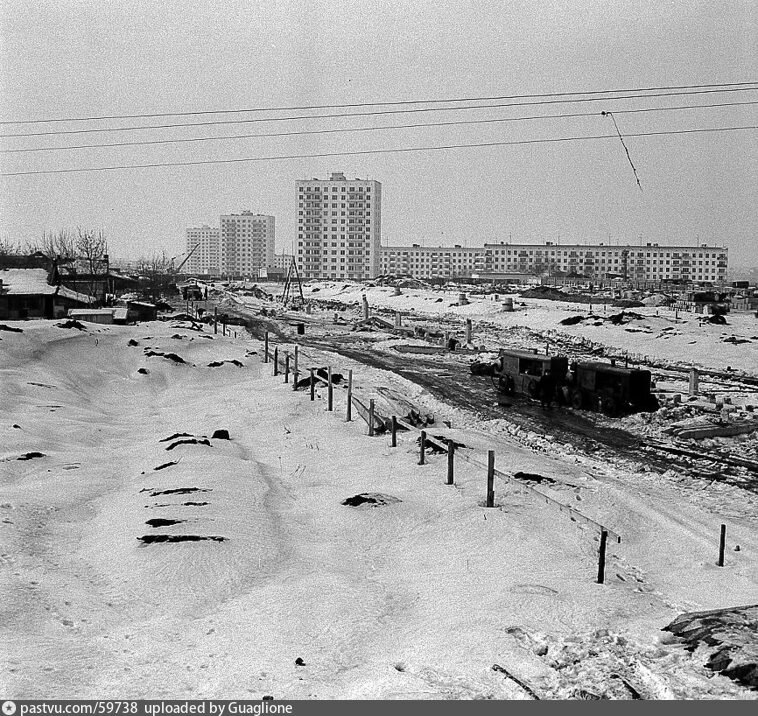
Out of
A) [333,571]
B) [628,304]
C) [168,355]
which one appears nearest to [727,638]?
[333,571]

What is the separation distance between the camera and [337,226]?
6772 inches

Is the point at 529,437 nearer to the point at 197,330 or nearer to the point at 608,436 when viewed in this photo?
the point at 608,436

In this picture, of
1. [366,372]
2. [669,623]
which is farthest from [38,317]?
[669,623]

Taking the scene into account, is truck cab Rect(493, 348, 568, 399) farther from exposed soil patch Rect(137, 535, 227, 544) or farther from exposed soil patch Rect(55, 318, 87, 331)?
exposed soil patch Rect(137, 535, 227, 544)

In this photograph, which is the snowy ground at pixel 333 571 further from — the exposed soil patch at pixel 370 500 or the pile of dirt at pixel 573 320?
the pile of dirt at pixel 573 320

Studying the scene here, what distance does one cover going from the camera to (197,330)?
46.8 m

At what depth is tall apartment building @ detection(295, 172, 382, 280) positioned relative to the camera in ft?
560

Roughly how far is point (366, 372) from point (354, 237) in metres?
136

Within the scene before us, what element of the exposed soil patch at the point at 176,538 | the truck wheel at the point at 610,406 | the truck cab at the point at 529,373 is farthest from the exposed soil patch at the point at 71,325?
the exposed soil patch at the point at 176,538

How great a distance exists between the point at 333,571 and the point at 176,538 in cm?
262

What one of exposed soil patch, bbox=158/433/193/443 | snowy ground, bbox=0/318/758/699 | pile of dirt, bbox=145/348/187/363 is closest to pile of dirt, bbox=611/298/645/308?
pile of dirt, bbox=145/348/187/363

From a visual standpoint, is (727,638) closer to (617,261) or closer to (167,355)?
(167,355)

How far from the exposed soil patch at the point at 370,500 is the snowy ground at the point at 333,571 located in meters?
0.29

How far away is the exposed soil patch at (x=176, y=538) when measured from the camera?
481 inches
